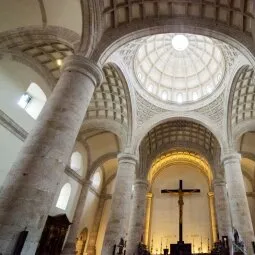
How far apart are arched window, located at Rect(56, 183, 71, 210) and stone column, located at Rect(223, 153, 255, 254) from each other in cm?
1197

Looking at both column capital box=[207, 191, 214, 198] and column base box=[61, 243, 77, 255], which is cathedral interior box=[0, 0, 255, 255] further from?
column capital box=[207, 191, 214, 198]

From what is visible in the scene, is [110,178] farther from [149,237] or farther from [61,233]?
[61,233]

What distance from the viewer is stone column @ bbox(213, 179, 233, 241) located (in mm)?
17489

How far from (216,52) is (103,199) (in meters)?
17.9

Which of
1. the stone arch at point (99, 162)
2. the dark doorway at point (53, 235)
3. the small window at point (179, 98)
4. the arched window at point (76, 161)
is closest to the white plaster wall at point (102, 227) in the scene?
the stone arch at point (99, 162)

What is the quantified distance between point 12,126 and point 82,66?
19.8 feet

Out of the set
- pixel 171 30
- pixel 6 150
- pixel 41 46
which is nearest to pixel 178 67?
pixel 171 30

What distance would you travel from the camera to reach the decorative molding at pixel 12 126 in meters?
11.7

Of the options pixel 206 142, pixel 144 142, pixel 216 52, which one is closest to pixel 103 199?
pixel 144 142

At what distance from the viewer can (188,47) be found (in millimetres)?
20047

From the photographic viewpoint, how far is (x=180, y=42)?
1986 cm

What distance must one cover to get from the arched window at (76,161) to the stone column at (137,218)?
17.8 feet

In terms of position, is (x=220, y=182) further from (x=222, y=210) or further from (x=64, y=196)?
(x=64, y=196)

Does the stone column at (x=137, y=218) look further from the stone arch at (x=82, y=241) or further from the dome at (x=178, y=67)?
the dome at (x=178, y=67)
